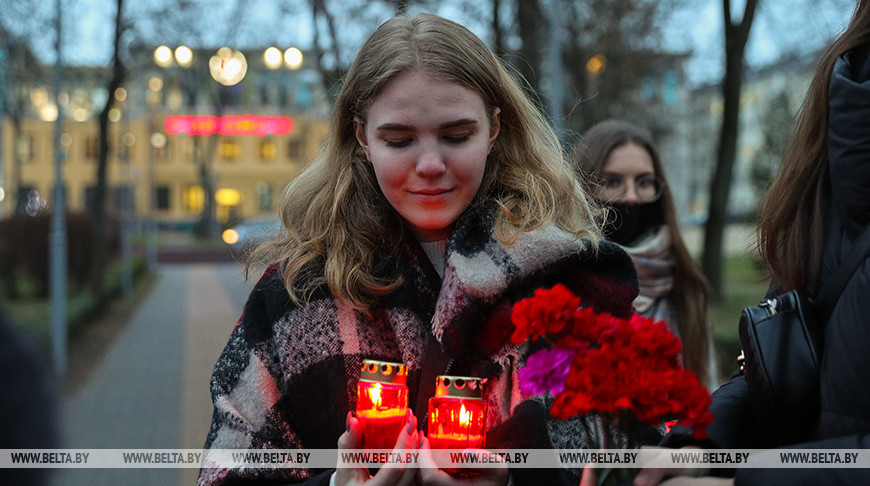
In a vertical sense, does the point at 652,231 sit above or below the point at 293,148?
below

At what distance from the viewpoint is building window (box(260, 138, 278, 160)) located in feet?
206

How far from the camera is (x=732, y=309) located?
13.7 m

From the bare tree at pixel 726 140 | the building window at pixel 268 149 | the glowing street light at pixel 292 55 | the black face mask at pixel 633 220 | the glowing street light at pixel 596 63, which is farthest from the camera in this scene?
the building window at pixel 268 149

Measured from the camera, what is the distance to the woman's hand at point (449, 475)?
165 cm

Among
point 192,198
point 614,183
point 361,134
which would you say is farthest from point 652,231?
point 192,198

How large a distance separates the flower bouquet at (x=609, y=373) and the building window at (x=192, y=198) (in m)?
65.1

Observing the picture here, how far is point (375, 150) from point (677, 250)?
2.59 metres

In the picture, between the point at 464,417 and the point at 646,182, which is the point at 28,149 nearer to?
the point at 646,182

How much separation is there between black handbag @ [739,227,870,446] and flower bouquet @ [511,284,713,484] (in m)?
0.28

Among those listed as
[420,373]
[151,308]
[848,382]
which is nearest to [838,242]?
[848,382]

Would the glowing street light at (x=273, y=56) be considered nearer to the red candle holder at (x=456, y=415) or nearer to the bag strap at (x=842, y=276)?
the red candle holder at (x=456, y=415)

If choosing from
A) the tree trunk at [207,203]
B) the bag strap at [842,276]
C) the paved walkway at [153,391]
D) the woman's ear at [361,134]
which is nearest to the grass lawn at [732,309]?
the bag strap at [842,276]

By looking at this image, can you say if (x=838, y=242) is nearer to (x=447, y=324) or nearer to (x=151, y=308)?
(x=447, y=324)

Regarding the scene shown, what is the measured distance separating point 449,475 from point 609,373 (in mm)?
472
